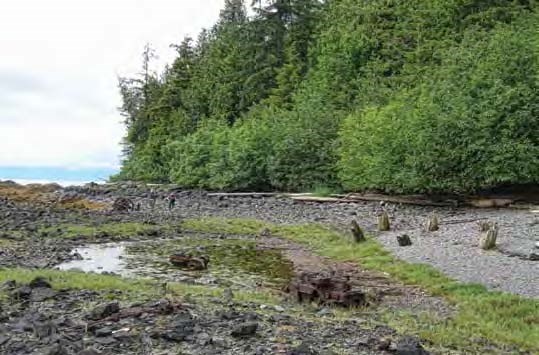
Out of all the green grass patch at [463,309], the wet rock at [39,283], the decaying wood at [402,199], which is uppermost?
the decaying wood at [402,199]

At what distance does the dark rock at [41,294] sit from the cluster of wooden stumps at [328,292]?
513cm

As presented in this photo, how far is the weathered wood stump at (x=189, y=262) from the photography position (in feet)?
62.6

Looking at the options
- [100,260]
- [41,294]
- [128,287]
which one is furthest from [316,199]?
[41,294]

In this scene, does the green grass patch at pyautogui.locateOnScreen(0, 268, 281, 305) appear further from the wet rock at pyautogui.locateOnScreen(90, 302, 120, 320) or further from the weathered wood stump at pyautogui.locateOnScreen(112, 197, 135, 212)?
the weathered wood stump at pyautogui.locateOnScreen(112, 197, 135, 212)

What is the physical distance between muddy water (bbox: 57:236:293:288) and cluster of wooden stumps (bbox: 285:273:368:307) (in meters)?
2.64

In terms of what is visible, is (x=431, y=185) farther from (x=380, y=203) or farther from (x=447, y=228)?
(x=447, y=228)

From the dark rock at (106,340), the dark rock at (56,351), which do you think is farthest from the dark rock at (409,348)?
the dark rock at (56,351)

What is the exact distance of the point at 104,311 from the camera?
33.0 ft

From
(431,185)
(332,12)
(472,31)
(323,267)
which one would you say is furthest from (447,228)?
(332,12)

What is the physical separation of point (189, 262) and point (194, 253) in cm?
299

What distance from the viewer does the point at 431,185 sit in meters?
33.9

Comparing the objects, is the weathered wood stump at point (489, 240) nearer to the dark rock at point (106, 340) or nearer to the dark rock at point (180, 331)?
the dark rock at point (180, 331)

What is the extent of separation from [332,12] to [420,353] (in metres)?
68.3

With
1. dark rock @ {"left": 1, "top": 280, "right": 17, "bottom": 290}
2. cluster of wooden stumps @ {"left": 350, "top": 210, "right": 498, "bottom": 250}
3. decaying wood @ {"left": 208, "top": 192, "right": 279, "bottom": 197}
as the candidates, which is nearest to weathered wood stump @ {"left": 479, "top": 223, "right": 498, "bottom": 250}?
cluster of wooden stumps @ {"left": 350, "top": 210, "right": 498, "bottom": 250}
